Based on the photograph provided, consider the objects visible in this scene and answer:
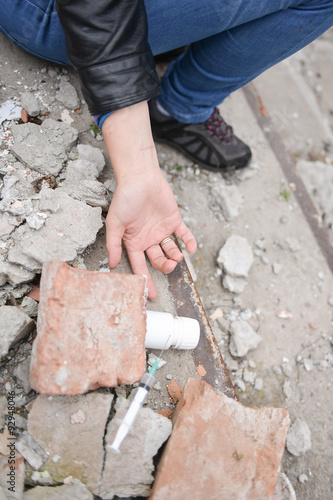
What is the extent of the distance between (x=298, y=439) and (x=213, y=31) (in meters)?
1.85

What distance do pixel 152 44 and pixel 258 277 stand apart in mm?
1295

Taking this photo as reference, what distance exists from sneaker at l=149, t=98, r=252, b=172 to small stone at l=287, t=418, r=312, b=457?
4.77 ft

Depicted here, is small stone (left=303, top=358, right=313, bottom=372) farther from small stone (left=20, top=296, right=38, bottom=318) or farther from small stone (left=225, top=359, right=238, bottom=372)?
small stone (left=20, top=296, right=38, bottom=318)

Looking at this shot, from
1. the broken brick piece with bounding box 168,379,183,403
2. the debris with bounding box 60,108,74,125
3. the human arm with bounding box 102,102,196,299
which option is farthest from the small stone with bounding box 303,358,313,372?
the debris with bounding box 60,108,74,125

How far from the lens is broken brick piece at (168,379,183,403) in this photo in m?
1.36

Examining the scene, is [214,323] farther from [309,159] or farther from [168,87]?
[309,159]

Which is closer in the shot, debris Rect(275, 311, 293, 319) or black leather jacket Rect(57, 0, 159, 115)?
black leather jacket Rect(57, 0, 159, 115)

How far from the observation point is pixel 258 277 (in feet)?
6.80

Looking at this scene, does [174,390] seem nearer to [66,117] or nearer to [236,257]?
[236,257]

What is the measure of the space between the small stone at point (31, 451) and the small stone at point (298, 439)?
1135 mm

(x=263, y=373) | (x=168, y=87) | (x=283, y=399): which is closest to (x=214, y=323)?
(x=263, y=373)

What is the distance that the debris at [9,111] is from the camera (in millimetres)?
1544

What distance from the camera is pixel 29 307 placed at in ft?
4.31

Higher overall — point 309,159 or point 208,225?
point 309,159
